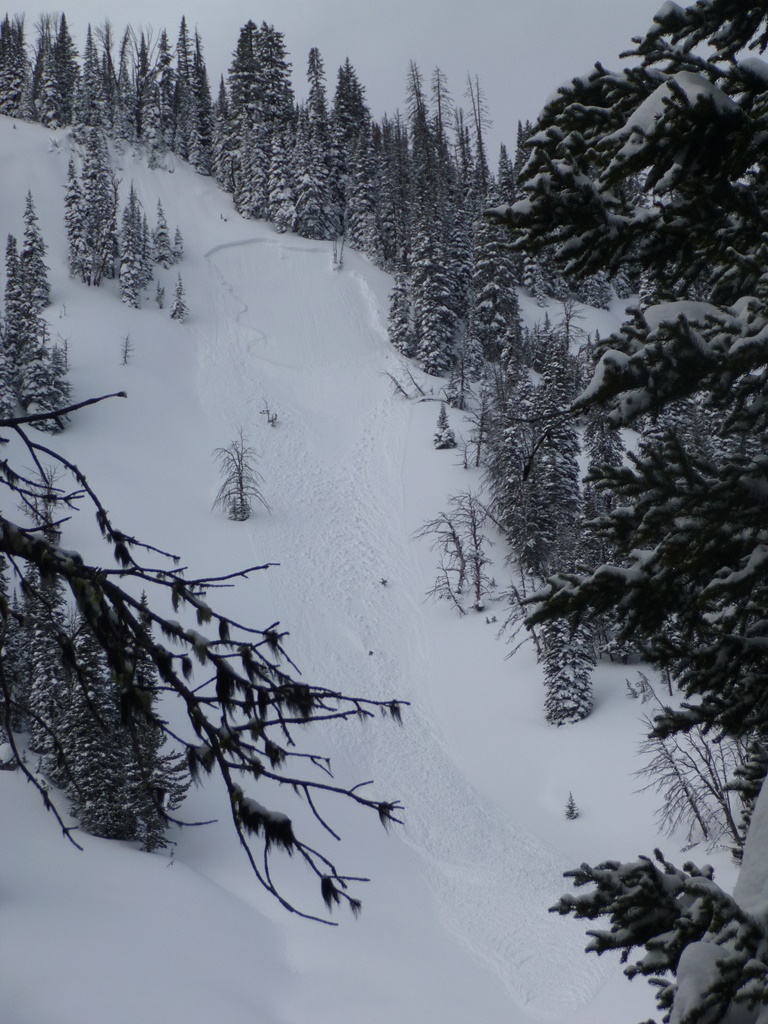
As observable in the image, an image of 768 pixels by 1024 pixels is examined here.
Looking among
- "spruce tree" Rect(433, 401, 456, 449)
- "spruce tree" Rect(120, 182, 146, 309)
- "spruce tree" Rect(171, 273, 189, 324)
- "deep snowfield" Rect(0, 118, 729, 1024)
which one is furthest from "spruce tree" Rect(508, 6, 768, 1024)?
"spruce tree" Rect(120, 182, 146, 309)

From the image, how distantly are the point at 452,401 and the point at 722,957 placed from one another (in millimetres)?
45227

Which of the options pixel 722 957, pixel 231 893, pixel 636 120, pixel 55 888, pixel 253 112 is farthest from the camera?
pixel 253 112

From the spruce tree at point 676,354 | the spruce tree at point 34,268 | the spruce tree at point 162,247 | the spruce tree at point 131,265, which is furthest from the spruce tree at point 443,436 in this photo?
the spruce tree at point 676,354


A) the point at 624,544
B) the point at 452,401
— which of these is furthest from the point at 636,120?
the point at 452,401

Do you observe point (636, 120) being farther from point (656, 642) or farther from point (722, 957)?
point (722, 957)

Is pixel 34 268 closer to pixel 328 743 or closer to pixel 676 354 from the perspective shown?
pixel 328 743

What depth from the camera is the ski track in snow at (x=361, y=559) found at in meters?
19.7

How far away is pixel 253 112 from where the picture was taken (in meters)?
68.1

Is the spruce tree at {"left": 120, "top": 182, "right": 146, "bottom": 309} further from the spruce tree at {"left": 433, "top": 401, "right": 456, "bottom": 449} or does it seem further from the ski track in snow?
the spruce tree at {"left": 433, "top": 401, "right": 456, "bottom": 449}

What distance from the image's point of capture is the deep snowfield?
49.0 feet

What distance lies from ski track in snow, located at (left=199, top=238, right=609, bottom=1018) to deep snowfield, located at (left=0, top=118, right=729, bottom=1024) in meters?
0.10

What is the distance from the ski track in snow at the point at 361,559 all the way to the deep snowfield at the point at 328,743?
0.34ft

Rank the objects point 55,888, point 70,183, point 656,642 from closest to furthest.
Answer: point 656,642
point 55,888
point 70,183

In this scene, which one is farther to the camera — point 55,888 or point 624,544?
point 55,888
